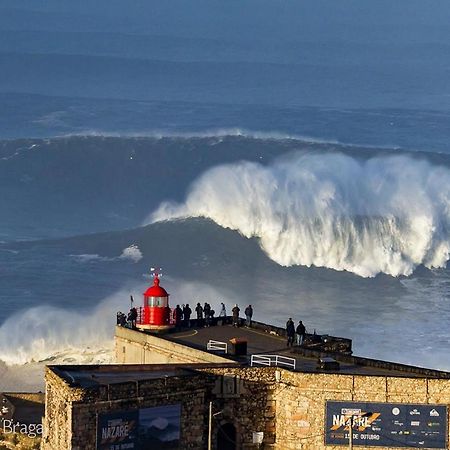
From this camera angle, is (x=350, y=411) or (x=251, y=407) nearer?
(x=350, y=411)

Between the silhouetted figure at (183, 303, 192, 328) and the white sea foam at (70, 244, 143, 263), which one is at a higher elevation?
the white sea foam at (70, 244, 143, 263)

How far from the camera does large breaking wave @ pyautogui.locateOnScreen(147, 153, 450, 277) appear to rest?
7006 cm

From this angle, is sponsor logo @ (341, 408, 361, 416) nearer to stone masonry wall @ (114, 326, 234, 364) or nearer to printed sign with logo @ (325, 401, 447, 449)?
printed sign with logo @ (325, 401, 447, 449)

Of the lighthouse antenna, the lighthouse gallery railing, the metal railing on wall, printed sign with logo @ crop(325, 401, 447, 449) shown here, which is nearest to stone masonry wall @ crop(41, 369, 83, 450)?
the lighthouse gallery railing

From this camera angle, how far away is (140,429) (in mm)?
36875

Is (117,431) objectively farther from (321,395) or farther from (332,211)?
(332,211)

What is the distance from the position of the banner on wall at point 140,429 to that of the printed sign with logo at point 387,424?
9.75 ft

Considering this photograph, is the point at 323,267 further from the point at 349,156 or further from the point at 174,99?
the point at 174,99

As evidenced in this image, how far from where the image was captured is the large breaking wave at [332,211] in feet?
230

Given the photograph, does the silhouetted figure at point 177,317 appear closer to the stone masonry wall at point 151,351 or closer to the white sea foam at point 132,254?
the stone masonry wall at point 151,351

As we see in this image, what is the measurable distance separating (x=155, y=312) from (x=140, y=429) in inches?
282

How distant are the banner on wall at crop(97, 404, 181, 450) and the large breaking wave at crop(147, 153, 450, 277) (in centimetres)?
3114

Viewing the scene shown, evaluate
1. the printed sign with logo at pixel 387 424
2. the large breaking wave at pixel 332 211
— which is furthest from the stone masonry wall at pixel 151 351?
the large breaking wave at pixel 332 211

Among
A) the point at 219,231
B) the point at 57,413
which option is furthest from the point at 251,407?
the point at 219,231
